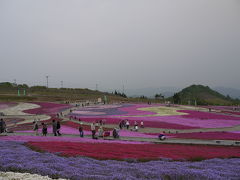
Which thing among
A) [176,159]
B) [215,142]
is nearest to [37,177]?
[176,159]

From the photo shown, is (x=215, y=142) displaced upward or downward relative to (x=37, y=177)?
downward

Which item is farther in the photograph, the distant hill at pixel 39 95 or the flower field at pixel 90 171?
the distant hill at pixel 39 95

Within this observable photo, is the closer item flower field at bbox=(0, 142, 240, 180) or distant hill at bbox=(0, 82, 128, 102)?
flower field at bbox=(0, 142, 240, 180)

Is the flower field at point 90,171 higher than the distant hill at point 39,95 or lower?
lower

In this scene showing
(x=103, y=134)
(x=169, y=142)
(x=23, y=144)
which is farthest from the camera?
(x=103, y=134)

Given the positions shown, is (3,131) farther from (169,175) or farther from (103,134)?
(169,175)

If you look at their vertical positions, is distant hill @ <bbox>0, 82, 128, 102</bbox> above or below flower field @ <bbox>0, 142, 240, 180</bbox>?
above

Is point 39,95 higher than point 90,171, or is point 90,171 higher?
point 39,95

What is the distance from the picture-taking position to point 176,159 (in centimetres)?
1498

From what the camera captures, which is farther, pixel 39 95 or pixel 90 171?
pixel 39 95

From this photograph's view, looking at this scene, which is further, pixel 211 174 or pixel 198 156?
pixel 198 156

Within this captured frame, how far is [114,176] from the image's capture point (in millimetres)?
9562

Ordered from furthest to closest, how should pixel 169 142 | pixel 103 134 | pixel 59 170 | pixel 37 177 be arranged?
pixel 103 134 < pixel 169 142 < pixel 59 170 < pixel 37 177

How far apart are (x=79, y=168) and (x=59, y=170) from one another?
0.89 m
